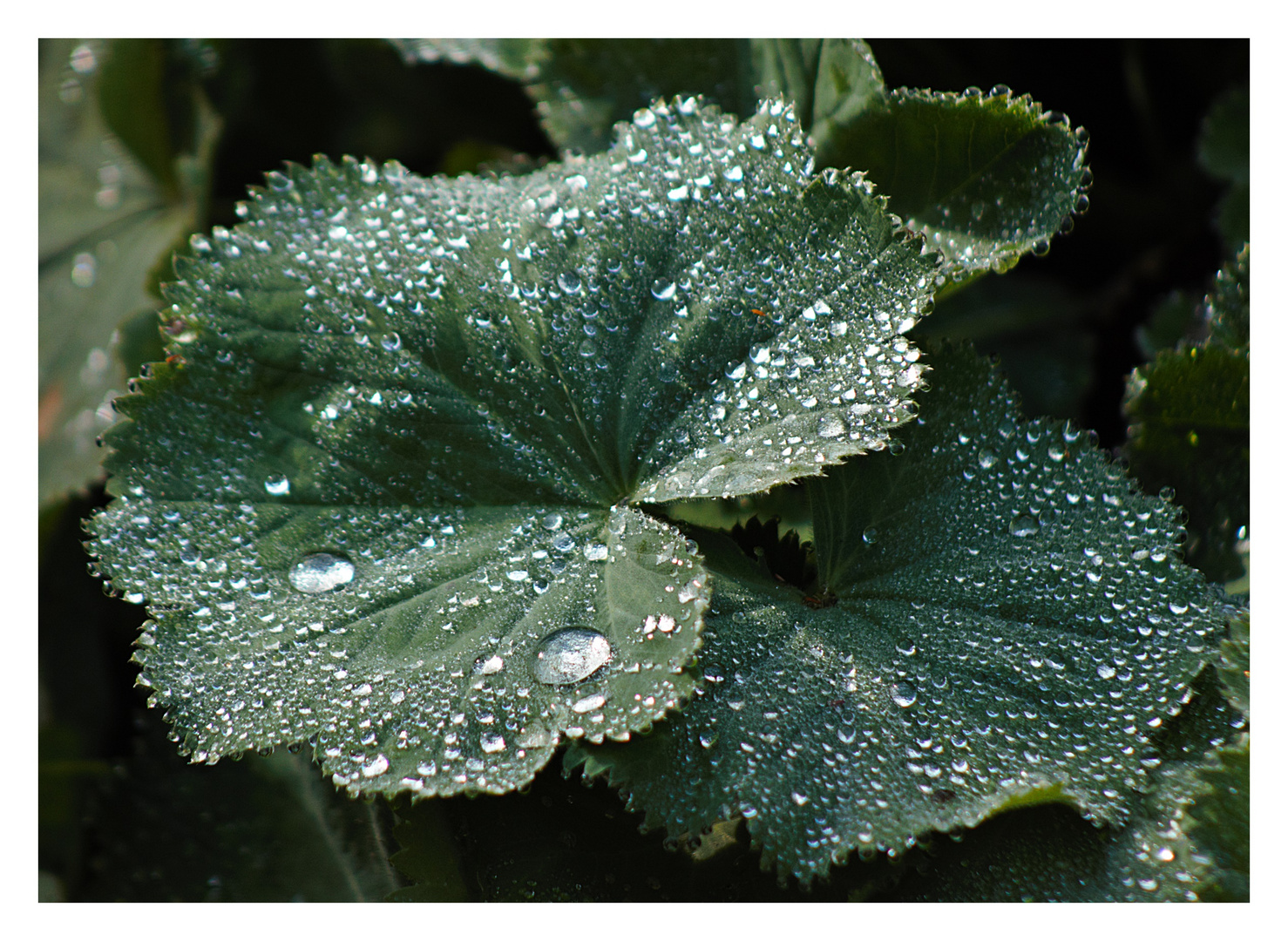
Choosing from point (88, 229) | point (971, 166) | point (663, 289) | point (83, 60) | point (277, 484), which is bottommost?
point (277, 484)

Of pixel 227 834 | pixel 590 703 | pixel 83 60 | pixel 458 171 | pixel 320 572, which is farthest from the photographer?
pixel 83 60

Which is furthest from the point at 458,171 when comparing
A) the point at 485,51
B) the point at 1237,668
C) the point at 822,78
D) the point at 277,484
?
the point at 1237,668

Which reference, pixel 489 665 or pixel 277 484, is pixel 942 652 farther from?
pixel 277 484

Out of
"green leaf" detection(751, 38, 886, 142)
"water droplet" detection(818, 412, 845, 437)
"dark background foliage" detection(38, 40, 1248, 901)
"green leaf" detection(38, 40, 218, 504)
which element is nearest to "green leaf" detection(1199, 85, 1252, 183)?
"dark background foliage" detection(38, 40, 1248, 901)

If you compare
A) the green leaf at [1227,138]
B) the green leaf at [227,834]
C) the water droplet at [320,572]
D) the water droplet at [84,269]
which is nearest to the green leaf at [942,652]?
the water droplet at [320,572]

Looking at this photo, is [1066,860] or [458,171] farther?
[458,171]

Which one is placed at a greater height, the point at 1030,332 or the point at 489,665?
the point at 1030,332

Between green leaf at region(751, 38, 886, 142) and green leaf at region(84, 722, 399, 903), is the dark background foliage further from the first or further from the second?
green leaf at region(751, 38, 886, 142)

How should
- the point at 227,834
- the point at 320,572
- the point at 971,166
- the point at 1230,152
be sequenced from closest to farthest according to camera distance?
the point at 320,572 → the point at 971,166 → the point at 227,834 → the point at 1230,152
